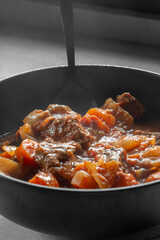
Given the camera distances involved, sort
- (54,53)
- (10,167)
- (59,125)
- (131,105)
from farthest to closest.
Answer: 1. (54,53)
2. (131,105)
3. (59,125)
4. (10,167)

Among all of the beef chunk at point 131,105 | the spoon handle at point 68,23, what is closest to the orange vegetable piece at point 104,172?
the beef chunk at point 131,105

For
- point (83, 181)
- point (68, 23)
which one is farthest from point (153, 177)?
point (68, 23)

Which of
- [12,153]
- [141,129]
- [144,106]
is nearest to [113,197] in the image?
[12,153]

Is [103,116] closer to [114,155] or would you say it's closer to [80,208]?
[114,155]

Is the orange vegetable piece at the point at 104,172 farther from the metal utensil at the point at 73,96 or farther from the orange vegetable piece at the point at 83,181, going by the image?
the metal utensil at the point at 73,96

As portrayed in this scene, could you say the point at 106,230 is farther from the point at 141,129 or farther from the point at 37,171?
the point at 141,129

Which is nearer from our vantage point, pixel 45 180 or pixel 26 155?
pixel 45 180
